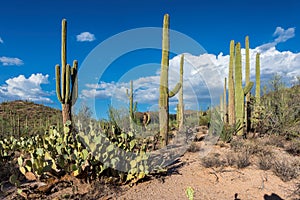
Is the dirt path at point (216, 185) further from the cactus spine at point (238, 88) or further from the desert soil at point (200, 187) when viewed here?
the cactus spine at point (238, 88)

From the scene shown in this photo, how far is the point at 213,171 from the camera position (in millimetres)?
5297

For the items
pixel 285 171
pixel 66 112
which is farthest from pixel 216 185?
pixel 66 112

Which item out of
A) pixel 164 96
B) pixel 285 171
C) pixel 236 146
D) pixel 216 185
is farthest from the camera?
pixel 236 146

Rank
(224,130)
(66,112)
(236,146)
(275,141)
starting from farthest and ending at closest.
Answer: (224,130)
(275,141)
(66,112)
(236,146)

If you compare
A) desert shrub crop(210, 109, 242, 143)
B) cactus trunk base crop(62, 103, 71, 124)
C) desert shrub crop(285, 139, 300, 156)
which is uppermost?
cactus trunk base crop(62, 103, 71, 124)

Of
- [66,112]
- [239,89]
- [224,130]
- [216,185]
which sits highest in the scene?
[239,89]

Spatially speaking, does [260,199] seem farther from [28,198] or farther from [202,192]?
[28,198]

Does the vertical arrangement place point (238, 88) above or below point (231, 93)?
above

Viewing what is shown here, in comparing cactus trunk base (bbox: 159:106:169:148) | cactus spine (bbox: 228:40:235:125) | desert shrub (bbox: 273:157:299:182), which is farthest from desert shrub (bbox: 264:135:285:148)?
cactus trunk base (bbox: 159:106:169:148)

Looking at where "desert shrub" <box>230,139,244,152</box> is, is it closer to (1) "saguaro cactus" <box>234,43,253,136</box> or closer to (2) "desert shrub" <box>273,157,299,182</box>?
(2) "desert shrub" <box>273,157,299,182</box>

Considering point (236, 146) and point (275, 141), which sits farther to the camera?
point (275, 141)

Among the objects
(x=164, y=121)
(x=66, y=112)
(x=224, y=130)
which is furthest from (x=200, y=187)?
(x=66, y=112)

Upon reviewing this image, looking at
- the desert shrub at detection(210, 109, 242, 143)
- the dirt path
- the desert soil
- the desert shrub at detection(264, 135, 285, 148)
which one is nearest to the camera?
the desert soil

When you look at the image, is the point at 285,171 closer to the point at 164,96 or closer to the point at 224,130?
the point at 164,96
